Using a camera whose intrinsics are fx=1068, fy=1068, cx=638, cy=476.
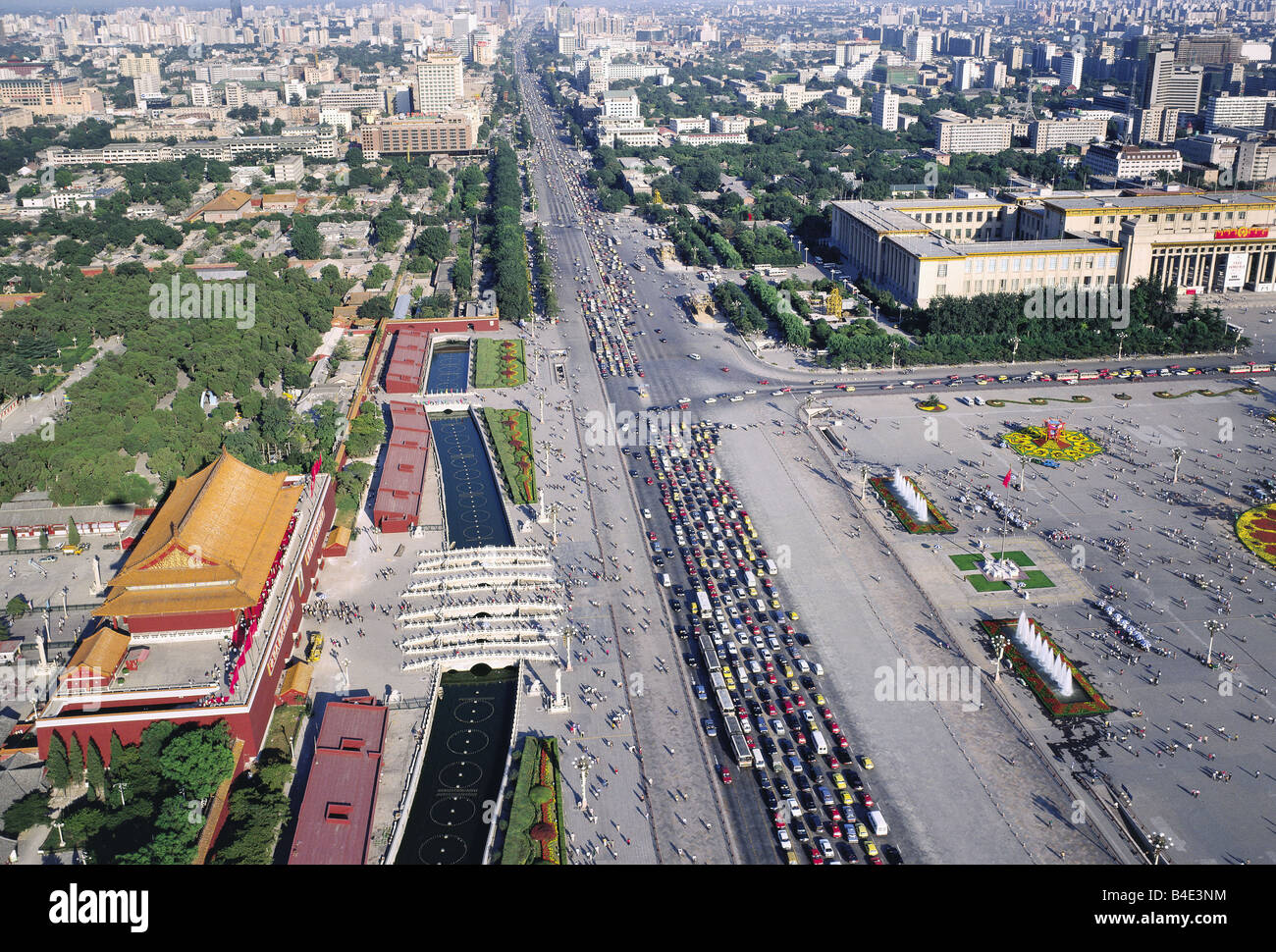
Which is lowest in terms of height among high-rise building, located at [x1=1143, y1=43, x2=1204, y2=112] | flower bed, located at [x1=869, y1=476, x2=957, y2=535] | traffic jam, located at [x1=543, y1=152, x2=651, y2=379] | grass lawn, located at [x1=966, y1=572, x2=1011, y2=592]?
grass lawn, located at [x1=966, y1=572, x2=1011, y2=592]

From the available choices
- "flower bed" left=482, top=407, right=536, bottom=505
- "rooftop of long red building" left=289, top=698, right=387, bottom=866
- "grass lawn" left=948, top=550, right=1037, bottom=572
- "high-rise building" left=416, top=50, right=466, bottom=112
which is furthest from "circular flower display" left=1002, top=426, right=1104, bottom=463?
"high-rise building" left=416, top=50, right=466, bottom=112

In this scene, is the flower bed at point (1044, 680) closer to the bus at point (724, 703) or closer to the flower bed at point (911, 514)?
the flower bed at point (911, 514)

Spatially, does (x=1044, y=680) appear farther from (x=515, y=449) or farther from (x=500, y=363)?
(x=500, y=363)

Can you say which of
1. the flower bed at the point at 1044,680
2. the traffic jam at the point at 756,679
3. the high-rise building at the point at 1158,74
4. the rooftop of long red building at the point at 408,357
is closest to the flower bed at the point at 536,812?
the traffic jam at the point at 756,679

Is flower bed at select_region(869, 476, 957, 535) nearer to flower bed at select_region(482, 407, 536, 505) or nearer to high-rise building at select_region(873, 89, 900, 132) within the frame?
flower bed at select_region(482, 407, 536, 505)

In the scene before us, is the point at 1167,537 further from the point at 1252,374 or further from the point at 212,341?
the point at 212,341

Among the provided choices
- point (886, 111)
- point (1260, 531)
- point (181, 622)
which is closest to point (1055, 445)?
point (1260, 531)

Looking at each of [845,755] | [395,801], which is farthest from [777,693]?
[395,801]
